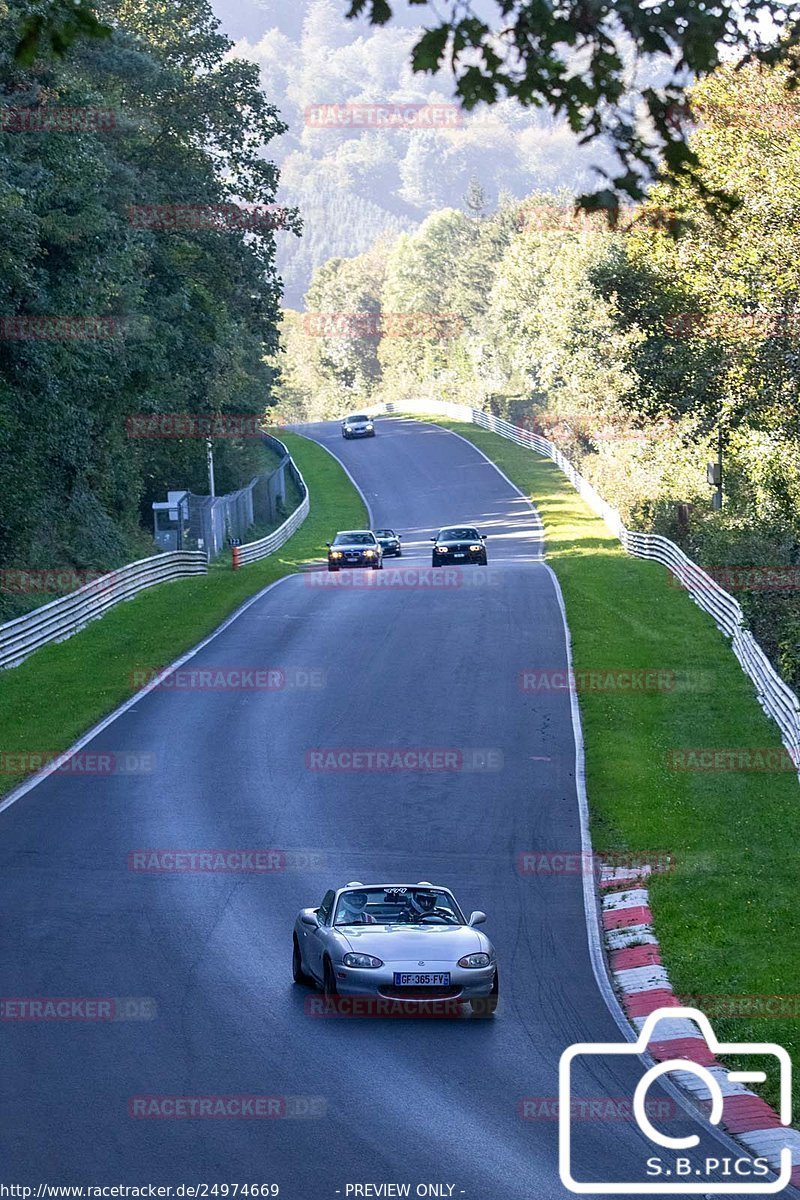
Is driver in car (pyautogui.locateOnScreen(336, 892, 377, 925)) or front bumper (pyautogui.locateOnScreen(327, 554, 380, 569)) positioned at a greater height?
driver in car (pyautogui.locateOnScreen(336, 892, 377, 925))

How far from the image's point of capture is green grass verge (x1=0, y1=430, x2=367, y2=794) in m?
27.7

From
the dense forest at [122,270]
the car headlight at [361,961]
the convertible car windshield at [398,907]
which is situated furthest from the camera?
the dense forest at [122,270]

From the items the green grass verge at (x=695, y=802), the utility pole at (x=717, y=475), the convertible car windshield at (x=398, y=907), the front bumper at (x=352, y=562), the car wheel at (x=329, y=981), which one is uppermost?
the utility pole at (x=717, y=475)

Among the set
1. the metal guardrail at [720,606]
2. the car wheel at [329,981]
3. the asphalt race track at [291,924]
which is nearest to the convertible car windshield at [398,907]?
the car wheel at [329,981]

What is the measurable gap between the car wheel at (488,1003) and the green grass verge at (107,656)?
37.7ft

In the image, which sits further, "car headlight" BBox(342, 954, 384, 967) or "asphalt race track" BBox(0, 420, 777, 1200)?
"car headlight" BBox(342, 954, 384, 967)

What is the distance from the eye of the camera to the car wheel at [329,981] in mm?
13938

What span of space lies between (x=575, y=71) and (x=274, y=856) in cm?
1244

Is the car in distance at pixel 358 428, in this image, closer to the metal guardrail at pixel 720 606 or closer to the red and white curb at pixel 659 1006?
the metal guardrail at pixel 720 606

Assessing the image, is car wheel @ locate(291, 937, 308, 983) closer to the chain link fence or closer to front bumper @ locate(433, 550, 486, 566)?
front bumper @ locate(433, 550, 486, 566)

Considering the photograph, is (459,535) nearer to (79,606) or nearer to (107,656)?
(79,606)

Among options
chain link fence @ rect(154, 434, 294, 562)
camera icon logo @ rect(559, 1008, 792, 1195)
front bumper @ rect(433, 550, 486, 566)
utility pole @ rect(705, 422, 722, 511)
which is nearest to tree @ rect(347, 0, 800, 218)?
camera icon logo @ rect(559, 1008, 792, 1195)

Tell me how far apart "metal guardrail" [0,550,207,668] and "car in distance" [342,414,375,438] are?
57622 mm

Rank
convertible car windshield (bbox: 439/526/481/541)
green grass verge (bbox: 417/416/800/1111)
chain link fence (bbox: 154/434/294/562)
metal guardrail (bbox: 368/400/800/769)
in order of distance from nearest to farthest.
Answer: green grass verge (bbox: 417/416/800/1111)
metal guardrail (bbox: 368/400/800/769)
convertible car windshield (bbox: 439/526/481/541)
chain link fence (bbox: 154/434/294/562)
